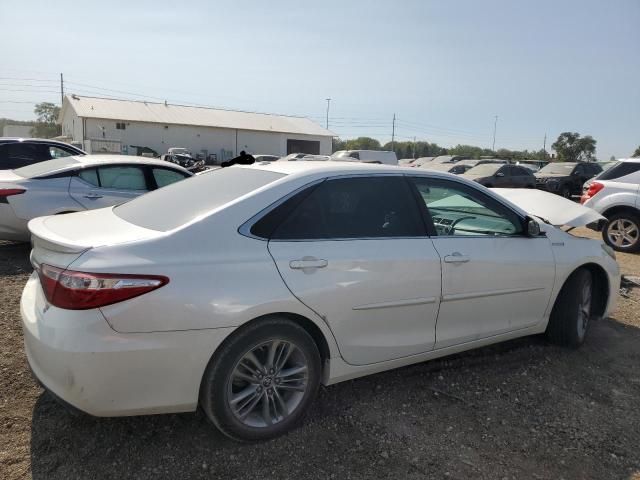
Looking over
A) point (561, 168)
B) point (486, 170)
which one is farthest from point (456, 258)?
point (561, 168)

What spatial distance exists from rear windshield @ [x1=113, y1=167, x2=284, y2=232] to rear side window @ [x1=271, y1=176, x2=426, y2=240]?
1.00 ft

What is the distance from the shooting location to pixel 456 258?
339cm

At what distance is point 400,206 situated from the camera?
337 cm

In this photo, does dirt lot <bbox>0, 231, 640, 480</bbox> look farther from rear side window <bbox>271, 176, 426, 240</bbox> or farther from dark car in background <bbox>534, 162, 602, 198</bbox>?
dark car in background <bbox>534, 162, 602, 198</bbox>

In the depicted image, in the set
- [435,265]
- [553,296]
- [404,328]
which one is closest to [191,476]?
[404,328]

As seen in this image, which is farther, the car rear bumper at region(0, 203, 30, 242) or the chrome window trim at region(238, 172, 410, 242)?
the car rear bumper at region(0, 203, 30, 242)

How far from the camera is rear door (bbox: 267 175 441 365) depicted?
9.27 ft

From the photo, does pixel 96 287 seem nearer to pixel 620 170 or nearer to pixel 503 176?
pixel 620 170

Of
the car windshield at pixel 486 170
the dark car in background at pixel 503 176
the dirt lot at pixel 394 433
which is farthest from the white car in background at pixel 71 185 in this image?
the car windshield at pixel 486 170

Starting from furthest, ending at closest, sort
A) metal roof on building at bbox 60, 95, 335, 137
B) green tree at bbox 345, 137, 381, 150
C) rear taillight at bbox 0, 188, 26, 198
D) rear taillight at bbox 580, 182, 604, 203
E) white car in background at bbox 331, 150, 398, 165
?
1. green tree at bbox 345, 137, 381, 150
2. metal roof on building at bbox 60, 95, 335, 137
3. white car in background at bbox 331, 150, 398, 165
4. rear taillight at bbox 580, 182, 604, 203
5. rear taillight at bbox 0, 188, 26, 198

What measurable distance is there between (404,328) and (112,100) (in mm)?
54448

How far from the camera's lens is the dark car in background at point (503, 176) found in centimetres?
1897

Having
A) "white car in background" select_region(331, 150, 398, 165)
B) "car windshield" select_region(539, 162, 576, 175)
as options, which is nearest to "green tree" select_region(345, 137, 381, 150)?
"white car in background" select_region(331, 150, 398, 165)

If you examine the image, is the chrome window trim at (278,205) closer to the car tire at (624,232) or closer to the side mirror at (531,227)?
the side mirror at (531,227)
